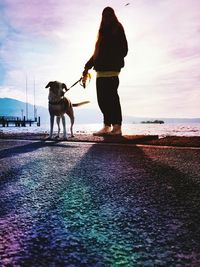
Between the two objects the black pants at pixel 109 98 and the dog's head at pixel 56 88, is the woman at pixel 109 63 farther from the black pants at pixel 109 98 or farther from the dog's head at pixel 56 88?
the dog's head at pixel 56 88

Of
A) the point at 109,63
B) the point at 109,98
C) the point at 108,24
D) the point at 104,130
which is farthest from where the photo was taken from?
the point at 104,130

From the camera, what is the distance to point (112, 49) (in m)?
7.30

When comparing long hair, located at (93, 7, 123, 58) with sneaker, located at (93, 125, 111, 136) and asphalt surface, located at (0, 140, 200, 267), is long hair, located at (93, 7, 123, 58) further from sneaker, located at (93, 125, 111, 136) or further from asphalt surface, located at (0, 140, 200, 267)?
asphalt surface, located at (0, 140, 200, 267)

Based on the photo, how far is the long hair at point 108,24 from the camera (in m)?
7.20

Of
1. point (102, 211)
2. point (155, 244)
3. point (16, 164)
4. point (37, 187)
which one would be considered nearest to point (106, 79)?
point (16, 164)

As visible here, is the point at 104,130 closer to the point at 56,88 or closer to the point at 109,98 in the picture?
the point at 109,98

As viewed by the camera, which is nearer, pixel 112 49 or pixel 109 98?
pixel 112 49

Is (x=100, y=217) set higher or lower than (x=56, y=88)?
lower

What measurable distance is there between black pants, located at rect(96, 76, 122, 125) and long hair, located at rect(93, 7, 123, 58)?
0.85m

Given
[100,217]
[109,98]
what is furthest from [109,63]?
[100,217]

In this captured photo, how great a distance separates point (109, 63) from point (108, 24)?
0.78 m

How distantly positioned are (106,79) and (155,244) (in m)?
6.40

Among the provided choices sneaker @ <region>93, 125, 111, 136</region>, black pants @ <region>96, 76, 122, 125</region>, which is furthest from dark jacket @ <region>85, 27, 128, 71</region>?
sneaker @ <region>93, 125, 111, 136</region>

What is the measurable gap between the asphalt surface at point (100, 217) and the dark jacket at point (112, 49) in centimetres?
437
